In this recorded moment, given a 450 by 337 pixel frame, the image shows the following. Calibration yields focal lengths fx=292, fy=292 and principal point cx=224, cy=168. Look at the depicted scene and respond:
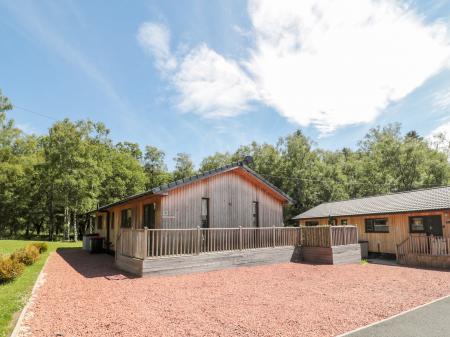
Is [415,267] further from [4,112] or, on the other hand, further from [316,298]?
[4,112]

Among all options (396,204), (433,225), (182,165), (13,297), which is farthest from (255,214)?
(182,165)

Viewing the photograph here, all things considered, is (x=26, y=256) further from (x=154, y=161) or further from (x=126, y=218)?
(x=154, y=161)

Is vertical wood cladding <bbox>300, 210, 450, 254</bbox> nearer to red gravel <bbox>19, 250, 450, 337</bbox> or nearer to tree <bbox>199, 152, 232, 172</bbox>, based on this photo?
red gravel <bbox>19, 250, 450, 337</bbox>

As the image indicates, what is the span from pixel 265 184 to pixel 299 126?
33352 millimetres

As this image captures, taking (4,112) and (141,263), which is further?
(4,112)

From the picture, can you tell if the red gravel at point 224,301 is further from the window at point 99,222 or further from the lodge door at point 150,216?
the window at point 99,222

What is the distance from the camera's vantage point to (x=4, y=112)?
30953mm

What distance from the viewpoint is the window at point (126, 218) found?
54.8ft

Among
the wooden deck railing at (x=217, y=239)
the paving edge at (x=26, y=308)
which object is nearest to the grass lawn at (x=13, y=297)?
the paving edge at (x=26, y=308)

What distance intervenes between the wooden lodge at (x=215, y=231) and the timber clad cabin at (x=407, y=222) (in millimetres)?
3115

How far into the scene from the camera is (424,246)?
15.1 m

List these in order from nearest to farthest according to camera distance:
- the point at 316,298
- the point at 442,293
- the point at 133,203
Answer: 1. the point at 316,298
2. the point at 442,293
3. the point at 133,203

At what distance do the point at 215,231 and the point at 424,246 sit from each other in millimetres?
10916

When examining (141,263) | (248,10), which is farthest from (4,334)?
(248,10)
